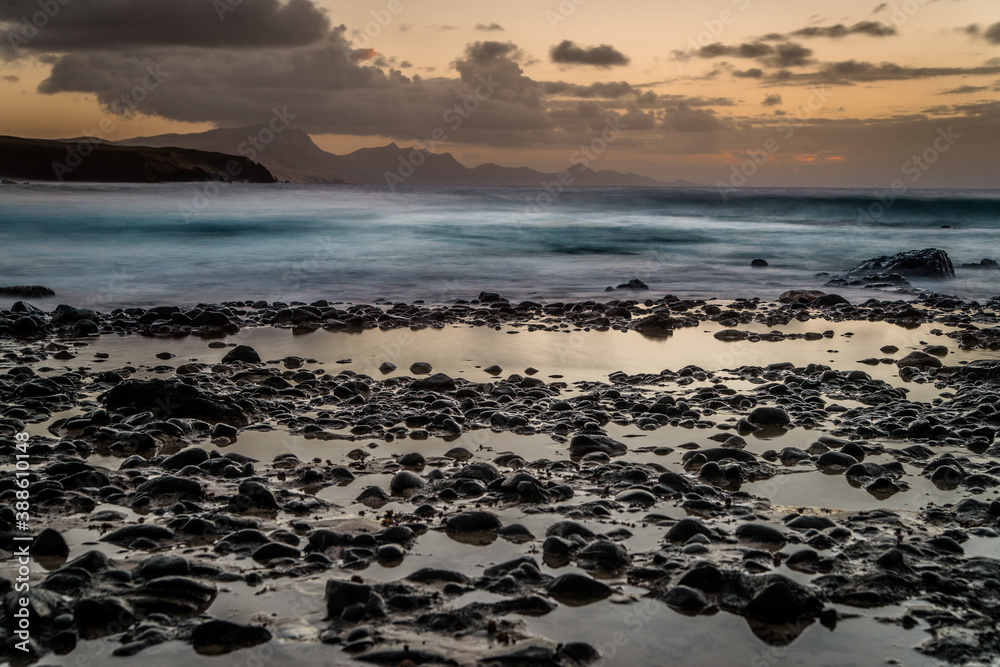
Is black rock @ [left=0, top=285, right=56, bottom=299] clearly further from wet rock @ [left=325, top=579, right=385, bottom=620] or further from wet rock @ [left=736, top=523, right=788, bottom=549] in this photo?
wet rock @ [left=736, top=523, right=788, bottom=549]

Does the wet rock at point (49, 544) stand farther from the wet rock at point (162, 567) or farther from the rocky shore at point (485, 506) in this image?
the wet rock at point (162, 567)

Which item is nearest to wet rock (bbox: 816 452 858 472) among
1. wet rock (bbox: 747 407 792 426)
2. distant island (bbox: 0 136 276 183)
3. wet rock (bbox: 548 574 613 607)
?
wet rock (bbox: 747 407 792 426)

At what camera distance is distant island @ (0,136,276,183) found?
3937 inches

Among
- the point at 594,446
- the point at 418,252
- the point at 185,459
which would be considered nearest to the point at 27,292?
the point at 418,252

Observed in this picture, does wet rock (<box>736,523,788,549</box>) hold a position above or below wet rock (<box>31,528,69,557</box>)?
above

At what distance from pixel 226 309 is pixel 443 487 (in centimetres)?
809

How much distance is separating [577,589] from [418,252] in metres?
20.4

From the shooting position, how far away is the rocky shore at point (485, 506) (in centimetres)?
288

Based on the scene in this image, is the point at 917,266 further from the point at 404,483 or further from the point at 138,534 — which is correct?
the point at 138,534

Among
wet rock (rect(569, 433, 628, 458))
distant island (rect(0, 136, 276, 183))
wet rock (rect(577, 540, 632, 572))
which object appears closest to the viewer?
wet rock (rect(577, 540, 632, 572))

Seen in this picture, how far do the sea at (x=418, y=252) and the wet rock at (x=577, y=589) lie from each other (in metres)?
10.8

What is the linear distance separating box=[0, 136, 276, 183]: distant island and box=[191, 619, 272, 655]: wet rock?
107 m

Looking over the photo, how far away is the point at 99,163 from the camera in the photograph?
101 metres

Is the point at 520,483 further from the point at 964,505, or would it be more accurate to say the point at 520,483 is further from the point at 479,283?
the point at 479,283
